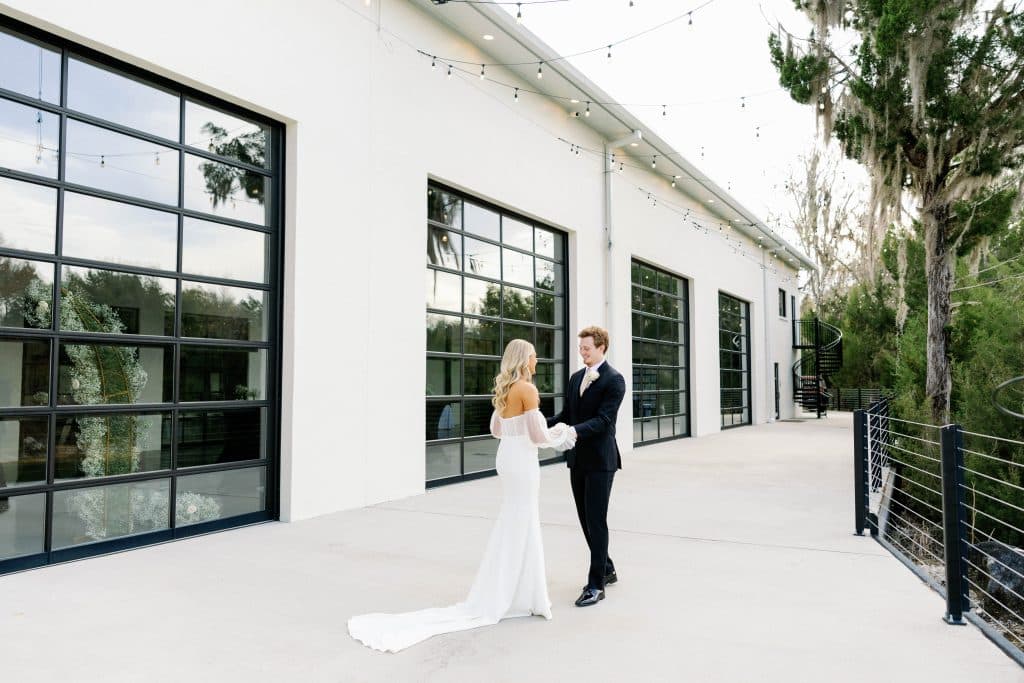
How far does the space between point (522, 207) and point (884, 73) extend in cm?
510

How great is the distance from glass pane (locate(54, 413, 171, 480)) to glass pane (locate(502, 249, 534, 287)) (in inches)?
218

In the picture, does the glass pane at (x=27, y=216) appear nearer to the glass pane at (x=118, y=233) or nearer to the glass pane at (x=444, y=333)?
the glass pane at (x=118, y=233)

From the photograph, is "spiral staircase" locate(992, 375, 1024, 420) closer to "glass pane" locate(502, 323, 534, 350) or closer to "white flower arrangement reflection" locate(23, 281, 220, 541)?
"glass pane" locate(502, 323, 534, 350)

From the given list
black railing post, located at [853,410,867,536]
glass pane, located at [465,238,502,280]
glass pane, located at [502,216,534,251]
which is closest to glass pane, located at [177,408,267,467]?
glass pane, located at [465,238,502,280]

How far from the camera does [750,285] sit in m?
21.3

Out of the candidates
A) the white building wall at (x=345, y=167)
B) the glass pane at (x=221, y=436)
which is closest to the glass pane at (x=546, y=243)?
the white building wall at (x=345, y=167)

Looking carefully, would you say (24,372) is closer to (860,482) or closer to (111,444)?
(111,444)

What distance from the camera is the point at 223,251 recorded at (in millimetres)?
6453

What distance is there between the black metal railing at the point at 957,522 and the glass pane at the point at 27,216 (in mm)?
5902

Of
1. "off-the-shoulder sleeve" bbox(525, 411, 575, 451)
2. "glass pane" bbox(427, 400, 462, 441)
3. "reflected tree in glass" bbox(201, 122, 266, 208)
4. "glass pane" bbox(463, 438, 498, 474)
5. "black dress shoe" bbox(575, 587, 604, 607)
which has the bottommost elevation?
"black dress shoe" bbox(575, 587, 604, 607)

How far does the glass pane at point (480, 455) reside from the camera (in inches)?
371

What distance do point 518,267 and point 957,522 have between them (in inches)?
297

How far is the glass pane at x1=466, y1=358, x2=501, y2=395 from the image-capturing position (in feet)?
31.2

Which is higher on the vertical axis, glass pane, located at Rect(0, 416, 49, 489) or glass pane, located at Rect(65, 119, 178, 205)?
glass pane, located at Rect(65, 119, 178, 205)
